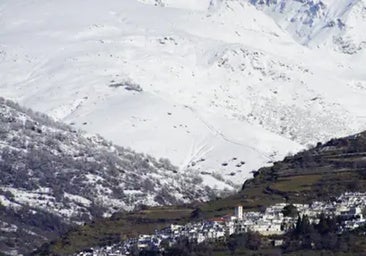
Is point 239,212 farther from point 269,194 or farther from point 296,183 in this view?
point 296,183

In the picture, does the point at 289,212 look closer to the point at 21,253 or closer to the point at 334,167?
the point at 334,167

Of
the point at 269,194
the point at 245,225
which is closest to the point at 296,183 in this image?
the point at 269,194

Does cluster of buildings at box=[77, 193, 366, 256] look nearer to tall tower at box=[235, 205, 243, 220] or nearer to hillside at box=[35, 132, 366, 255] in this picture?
tall tower at box=[235, 205, 243, 220]

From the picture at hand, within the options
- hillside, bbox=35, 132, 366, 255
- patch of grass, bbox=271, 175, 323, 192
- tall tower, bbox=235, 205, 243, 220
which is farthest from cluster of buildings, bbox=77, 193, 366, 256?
patch of grass, bbox=271, 175, 323, 192

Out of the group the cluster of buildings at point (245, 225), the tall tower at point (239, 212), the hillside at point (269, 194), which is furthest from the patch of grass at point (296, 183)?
the tall tower at point (239, 212)

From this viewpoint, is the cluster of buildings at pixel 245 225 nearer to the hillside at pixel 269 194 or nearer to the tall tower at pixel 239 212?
the tall tower at pixel 239 212
